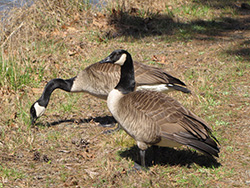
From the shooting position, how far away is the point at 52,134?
5668 millimetres

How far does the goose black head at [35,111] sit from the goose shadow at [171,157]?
68.9 inches

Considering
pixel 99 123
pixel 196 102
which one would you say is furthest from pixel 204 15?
pixel 99 123

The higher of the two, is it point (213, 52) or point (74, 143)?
point (213, 52)

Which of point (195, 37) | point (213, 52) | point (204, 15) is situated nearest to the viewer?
point (213, 52)

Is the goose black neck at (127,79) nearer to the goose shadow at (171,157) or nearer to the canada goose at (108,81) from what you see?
the goose shadow at (171,157)

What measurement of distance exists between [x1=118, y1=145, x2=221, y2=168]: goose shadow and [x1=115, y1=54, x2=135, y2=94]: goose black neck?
35.6 inches

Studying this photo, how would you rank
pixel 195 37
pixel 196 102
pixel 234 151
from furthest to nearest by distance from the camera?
pixel 195 37
pixel 196 102
pixel 234 151

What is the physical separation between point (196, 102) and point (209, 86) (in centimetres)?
70

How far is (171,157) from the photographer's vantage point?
15.7ft

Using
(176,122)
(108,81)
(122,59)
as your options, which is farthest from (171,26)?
(176,122)

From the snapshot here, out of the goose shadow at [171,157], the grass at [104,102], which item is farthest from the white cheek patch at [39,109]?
the goose shadow at [171,157]

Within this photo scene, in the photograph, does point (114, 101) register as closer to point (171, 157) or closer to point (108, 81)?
point (171, 157)

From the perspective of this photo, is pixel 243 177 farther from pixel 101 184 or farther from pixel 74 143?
pixel 74 143

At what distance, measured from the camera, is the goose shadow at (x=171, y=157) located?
14.9 ft
